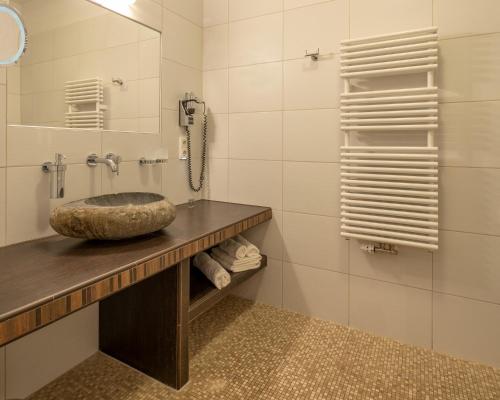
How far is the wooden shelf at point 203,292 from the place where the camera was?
1.55m

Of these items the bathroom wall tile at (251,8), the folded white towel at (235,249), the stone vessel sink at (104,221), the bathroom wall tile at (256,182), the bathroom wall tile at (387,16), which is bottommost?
the folded white towel at (235,249)

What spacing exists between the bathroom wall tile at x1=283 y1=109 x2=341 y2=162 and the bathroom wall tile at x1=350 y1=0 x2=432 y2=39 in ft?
1.47

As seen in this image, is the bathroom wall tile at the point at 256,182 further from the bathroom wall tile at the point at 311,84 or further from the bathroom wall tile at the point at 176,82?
the bathroom wall tile at the point at 176,82

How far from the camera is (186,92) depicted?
217cm

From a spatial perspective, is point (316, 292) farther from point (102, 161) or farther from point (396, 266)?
point (102, 161)

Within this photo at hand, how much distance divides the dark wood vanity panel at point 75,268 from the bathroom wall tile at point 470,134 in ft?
3.76

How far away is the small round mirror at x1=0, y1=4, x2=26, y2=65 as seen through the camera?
1244 mm

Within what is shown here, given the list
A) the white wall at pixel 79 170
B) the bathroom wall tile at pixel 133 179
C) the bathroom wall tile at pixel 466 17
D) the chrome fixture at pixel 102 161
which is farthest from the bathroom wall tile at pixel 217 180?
the bathroom wall tile at pixel 466 17

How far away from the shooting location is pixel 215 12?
2.24m

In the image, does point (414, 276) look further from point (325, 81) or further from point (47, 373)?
point (47, 373)

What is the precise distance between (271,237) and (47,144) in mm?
1352

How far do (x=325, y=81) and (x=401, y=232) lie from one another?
0.93m

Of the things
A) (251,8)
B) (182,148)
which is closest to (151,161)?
(182,148)

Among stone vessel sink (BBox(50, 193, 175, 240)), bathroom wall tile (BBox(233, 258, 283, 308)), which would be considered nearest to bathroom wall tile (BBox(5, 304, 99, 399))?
stone vessel sink (BBox(50, 193, 175, 240))
